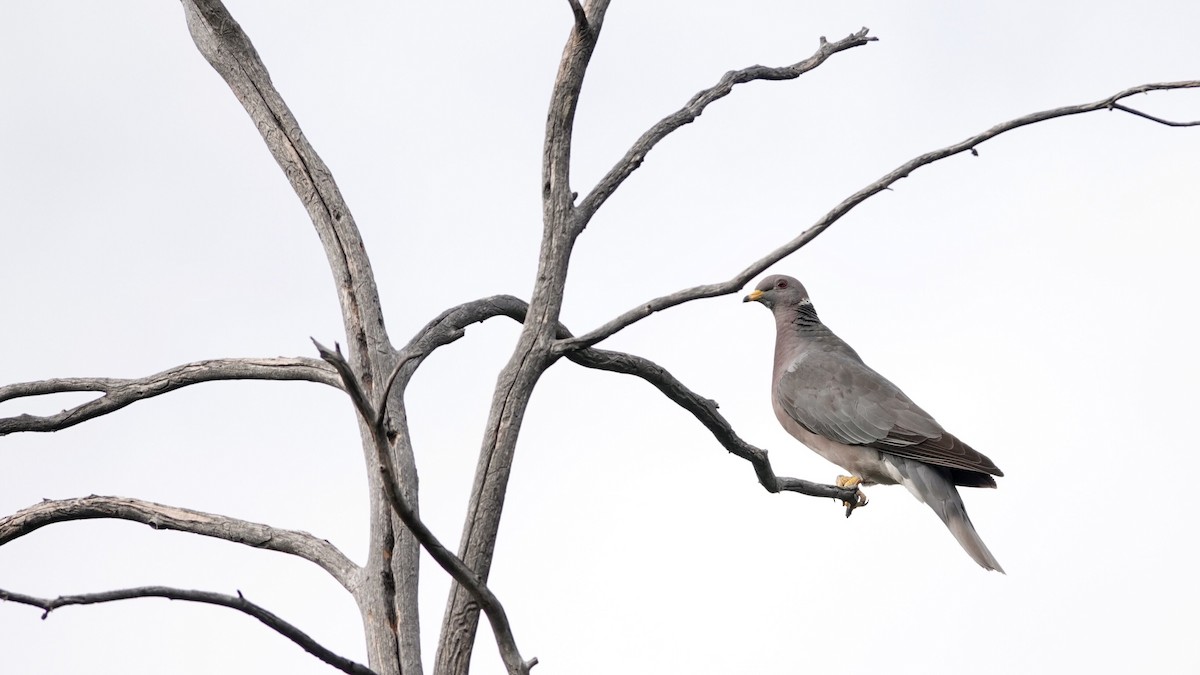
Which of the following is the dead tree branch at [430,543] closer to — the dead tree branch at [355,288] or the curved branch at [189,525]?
the dead tree branch at [355,288]

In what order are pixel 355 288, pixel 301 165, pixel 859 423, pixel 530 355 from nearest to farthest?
pixel 530 355 < pixel 355 288 < pixel 301 165 < pixel 859 423

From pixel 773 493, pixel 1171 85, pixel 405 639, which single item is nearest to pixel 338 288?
pixel 405 639

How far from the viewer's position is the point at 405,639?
4449mm

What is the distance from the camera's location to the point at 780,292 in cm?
714

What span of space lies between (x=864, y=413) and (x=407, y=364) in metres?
2.59

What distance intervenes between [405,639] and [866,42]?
377 cm

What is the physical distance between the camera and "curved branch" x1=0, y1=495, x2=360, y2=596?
4707mm

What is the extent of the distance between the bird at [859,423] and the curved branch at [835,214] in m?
1.82

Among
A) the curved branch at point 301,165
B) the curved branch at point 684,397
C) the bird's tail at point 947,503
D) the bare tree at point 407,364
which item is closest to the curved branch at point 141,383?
the bare tree at point 407,364

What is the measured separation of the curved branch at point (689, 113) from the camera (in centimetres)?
512

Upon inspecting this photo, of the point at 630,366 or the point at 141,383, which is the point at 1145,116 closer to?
the point at 630,366

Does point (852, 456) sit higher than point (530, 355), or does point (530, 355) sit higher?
point (530, 355)

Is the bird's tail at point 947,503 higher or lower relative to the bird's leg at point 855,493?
lower

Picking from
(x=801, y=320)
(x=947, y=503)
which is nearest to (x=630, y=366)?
(x=947, y=503)
